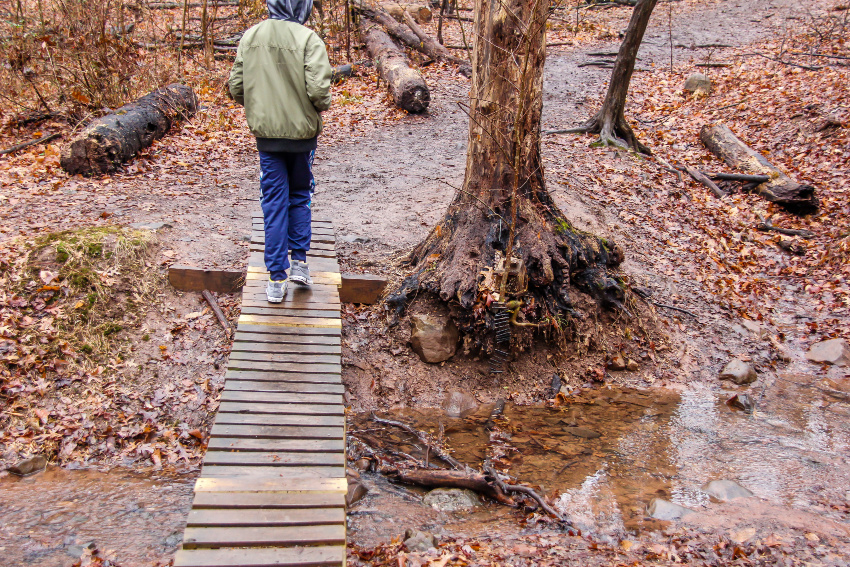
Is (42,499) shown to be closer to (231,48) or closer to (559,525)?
(559,525)

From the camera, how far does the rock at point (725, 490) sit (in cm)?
448

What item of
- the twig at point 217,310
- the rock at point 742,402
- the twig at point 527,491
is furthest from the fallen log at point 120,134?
the rock at point 742,402

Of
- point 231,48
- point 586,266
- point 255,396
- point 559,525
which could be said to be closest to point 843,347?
point 586,266

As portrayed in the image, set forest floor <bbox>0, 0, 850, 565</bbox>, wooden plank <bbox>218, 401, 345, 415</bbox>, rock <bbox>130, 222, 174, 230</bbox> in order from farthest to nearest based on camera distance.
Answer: rock <bbox>130, 222, 174, 230</bbox> < forest floor <bbox>0, 0, 850, 565</bbox> < wooden plank <bbox>218, 401, 345, 415</bbox>

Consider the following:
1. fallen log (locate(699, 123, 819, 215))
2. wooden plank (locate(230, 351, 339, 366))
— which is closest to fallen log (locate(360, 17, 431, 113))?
fallen log (locate(699, 123, 819, 215))

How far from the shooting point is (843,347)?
21.8ft

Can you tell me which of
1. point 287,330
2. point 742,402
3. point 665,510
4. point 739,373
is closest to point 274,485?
point 287,330

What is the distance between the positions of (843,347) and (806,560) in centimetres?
397

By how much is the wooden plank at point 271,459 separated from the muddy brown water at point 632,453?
2.28ft

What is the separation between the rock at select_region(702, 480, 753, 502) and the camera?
448cm

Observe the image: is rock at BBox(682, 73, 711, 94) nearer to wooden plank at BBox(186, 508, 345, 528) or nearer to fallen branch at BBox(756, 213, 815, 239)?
fallen branch at BBox(756, 213, 815, 239)

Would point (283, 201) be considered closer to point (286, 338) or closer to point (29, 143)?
point (286, 338)

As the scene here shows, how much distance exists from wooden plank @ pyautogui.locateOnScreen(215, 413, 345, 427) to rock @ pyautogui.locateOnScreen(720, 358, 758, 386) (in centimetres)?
463

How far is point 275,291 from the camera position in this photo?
5.26m
